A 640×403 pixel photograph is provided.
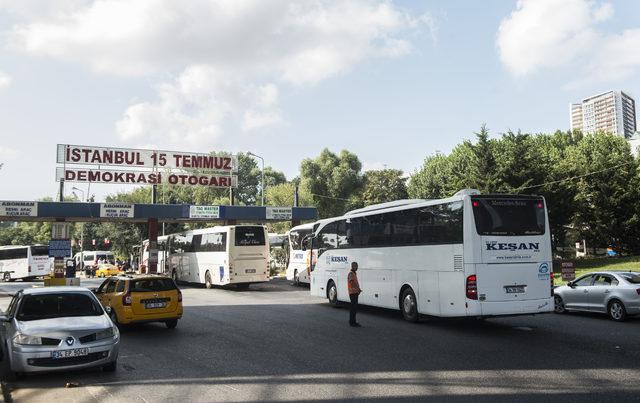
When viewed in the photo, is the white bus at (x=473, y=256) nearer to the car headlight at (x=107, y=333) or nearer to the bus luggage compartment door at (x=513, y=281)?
the bus luggage compartment door at (x=513, y=281)

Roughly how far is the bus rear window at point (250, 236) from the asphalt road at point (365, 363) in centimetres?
1276

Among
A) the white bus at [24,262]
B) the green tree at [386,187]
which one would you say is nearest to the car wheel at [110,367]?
the white bus at [24,262]

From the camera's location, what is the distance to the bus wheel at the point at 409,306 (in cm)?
1540

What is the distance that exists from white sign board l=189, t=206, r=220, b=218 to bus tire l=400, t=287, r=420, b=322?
76.0 feet

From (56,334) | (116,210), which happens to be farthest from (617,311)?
(116,210)

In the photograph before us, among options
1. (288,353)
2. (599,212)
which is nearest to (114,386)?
(288,353)

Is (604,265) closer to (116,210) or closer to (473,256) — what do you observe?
(473,256)

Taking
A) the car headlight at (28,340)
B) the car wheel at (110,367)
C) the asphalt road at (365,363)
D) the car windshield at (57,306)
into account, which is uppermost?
the car windshield at (57,306)

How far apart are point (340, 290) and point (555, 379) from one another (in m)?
11.7

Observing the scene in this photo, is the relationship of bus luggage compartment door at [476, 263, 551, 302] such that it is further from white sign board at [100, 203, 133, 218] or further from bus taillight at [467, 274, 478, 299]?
white sign board at [100, 203, 133, 218]

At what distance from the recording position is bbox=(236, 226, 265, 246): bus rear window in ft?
94.3

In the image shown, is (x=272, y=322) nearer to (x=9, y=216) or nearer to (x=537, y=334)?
(x=537, y=334)

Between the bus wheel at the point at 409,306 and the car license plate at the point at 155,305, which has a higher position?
the car license plate at the point at 155,305

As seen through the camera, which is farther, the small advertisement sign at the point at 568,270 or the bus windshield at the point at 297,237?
the bus windshield at the point at 297,237
